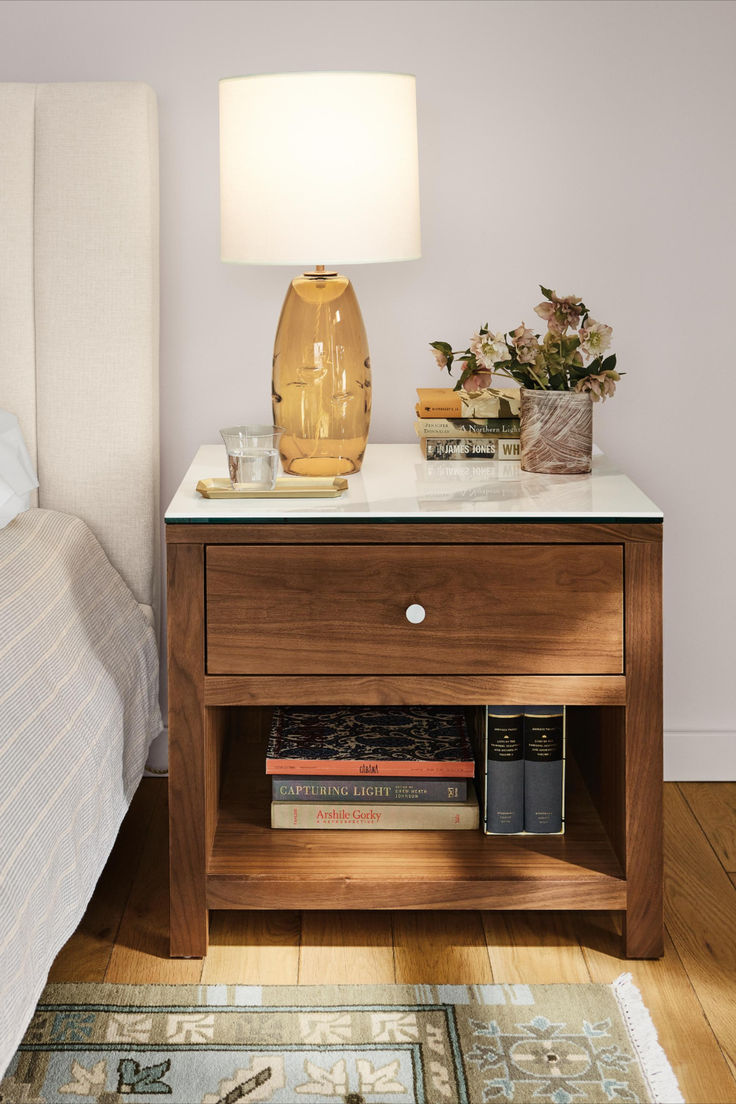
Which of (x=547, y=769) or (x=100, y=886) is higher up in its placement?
(x=547, y=769)

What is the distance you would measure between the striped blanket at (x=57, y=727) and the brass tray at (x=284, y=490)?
0.80 feet

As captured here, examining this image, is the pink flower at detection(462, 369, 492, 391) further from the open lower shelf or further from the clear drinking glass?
the open lower shelf

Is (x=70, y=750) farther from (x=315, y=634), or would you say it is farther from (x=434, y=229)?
(x=434, y=229)

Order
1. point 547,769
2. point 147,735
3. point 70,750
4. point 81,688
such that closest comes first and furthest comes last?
point 70,750, point 81,688, point 547,769, point 147,735

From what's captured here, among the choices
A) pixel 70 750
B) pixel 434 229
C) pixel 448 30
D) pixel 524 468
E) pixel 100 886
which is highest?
pixel 448 30

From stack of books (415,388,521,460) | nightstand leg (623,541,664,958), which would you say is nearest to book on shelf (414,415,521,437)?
stack of books (415,388,521,460)

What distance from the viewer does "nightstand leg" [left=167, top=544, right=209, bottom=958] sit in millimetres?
1439

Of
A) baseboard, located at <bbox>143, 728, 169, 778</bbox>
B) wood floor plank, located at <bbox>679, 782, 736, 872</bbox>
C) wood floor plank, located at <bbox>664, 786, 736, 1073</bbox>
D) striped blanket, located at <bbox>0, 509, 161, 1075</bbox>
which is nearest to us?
striped blanket, located at <bbox>0, 509, 161, 1075</bbox>

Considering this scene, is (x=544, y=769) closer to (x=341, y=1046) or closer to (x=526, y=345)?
(x=341, y=1046)

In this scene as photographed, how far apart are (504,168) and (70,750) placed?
3.86ft

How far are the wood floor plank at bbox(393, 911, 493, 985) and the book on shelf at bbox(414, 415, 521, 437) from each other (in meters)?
0.70

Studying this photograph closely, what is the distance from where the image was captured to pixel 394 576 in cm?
144

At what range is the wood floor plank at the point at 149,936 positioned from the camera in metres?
1.49

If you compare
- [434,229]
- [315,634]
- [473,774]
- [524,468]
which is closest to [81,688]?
[315,634]
